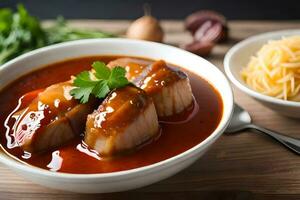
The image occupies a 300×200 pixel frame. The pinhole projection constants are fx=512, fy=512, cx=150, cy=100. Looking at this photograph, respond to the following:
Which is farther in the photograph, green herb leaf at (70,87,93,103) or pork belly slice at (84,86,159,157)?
green herb leaf at (70,87,93,103)

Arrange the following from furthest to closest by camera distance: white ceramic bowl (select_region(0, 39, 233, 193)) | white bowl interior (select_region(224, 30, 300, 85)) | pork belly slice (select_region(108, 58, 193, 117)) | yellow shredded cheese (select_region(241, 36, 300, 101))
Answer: white bowl interior (select_region(224, 30, 300, 85)) → yellow shredded cheese (select_region(241, 36, 300, 101)) → pork belly slice (select_region(108, 58, 193, 117)) → white ceramic bowl (select_region(0, 39, 233, 193))

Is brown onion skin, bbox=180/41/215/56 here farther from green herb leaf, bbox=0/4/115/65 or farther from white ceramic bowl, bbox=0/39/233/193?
white ceramic bowl, bbox=0/39/233/193

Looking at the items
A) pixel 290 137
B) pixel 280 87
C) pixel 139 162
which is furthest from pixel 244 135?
pixel 139 162

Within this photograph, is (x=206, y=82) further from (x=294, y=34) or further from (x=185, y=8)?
(x=185, y=8)

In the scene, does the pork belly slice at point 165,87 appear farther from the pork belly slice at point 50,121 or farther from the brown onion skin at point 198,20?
the brown onion skin at point 198,20

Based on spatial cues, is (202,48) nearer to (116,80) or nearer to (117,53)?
(117,53)

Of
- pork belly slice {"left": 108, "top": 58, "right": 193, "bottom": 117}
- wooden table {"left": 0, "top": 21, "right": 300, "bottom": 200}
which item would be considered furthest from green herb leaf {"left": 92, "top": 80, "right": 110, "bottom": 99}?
wooden table {"left": 0, "top": 21, "right": 300, "bottom": 200}

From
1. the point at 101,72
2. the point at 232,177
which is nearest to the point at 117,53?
the point at 101,72
